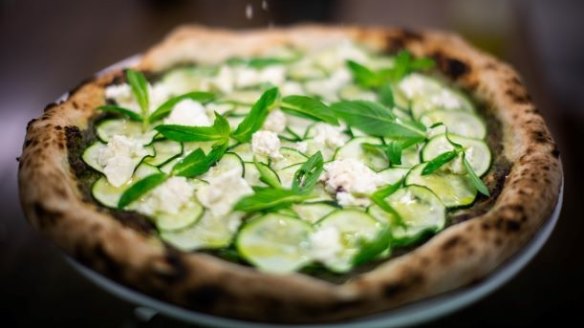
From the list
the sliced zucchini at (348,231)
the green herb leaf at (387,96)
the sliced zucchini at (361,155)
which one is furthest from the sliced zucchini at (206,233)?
the green herb leaf at (387,96)

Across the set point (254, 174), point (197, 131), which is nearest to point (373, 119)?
point (254, 174)

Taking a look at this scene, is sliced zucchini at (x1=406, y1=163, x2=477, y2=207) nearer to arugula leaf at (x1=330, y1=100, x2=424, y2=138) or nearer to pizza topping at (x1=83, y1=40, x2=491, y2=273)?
pizza topping at (x1=83, y1=40, x2=491, y2=273)

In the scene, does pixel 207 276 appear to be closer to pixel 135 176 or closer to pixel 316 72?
pixel 135 176

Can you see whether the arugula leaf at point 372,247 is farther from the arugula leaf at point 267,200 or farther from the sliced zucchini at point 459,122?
the sliced zucchini at point 459,122

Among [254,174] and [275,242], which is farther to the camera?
[254,174]

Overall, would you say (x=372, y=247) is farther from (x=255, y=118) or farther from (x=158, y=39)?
(x=158, y=39)

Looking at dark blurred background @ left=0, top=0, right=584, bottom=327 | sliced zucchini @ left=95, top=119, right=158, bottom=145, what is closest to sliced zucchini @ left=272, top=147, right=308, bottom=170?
sliced zucchini @ left=95, top=119, right=158, bottom=145
